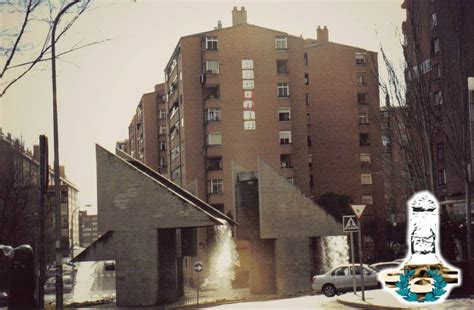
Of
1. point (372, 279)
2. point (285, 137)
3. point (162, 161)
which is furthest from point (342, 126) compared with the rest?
point (372, 279)

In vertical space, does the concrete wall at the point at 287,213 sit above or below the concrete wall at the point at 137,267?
above

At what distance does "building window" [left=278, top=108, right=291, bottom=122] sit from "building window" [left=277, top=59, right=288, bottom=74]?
3.75 meters

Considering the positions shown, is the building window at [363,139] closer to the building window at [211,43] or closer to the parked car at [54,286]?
the building window at [211,43]

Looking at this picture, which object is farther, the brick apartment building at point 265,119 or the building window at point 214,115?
the building window at point 214,115

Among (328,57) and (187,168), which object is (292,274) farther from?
(328,57)

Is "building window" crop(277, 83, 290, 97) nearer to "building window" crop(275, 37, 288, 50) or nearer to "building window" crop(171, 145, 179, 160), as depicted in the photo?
"building window" crop(275, 37, 288, 50)

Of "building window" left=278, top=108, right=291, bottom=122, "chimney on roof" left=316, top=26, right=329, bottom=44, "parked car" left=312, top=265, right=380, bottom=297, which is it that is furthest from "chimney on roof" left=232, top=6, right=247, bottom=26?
"parked car" left=312, top=265, right=380, bottom=297

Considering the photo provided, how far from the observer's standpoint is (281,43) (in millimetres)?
70375

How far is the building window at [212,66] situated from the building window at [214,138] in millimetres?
6038

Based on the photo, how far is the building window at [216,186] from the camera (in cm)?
6822

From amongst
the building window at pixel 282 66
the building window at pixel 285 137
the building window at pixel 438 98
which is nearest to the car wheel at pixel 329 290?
the building window at pixel 438 98

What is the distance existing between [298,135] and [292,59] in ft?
24.5

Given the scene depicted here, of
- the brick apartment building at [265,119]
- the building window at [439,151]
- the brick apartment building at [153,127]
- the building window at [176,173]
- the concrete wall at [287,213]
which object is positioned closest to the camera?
the concrete wall at [287,213]

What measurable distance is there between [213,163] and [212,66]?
939 centimetres
